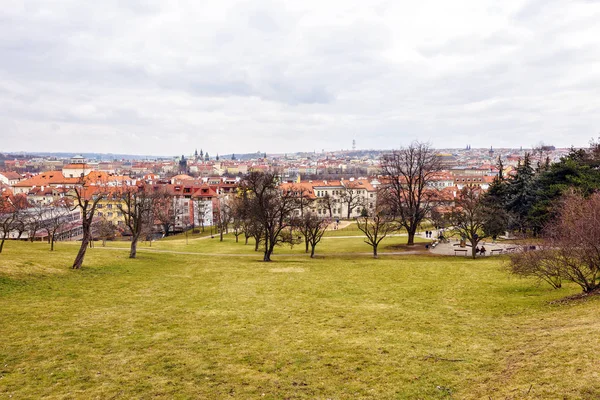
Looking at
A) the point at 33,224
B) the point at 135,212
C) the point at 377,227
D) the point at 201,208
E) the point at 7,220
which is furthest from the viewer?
the point at 201,208

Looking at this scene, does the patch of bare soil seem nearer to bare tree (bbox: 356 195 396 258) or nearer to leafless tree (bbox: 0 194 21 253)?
bare tree (bbox: 356 195 396 258)

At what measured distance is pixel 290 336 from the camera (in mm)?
16422

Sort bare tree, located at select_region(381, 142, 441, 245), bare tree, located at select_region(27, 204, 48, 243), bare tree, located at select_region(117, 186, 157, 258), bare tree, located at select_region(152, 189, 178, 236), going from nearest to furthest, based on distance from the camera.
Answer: bare tree, located at select_region(117, 186, 157, 258)
bare tree, located at select_region(27, 204, 48, 243)
bare tree, located at select_region(381, 142, 441, 245)
bare tree, located at select_region(152, 189, 178, 236)

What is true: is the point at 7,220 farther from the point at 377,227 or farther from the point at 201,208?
the point at 201,208

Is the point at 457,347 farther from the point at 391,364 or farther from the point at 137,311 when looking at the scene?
the point at 137,311

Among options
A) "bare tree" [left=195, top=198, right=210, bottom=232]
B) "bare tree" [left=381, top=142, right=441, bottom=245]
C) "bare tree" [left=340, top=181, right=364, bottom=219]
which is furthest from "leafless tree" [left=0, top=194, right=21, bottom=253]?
"bare tree" [left=340, top=181, right=364, bottom=219]

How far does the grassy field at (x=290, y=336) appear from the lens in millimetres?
11523

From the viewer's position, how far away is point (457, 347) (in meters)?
14.7

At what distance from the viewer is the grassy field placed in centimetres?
1152

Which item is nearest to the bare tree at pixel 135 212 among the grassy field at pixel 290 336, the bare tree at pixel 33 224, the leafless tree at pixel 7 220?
the leafless tree at pixel 7 220

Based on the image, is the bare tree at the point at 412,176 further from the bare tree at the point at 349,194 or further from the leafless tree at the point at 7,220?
the bare tree at the point at 349,194

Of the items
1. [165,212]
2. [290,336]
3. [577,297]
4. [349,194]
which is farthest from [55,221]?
[349,194]

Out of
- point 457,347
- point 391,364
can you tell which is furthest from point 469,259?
point 391,364

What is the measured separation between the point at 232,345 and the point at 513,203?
1964 inches
